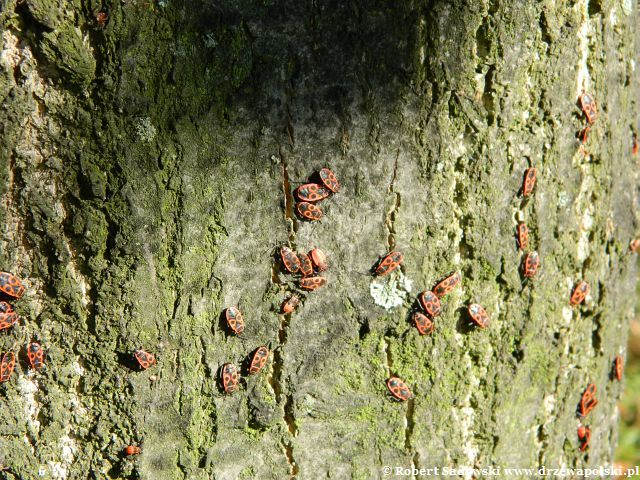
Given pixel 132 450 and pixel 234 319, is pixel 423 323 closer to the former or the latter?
pixel 234 319

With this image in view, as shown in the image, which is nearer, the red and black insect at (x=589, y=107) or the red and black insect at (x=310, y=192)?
the red and black insect at (x=310, y=192)

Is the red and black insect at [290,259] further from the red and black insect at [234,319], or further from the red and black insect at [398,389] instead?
the red and black insect at [398,389]

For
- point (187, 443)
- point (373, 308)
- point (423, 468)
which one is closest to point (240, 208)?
point (373, 308)

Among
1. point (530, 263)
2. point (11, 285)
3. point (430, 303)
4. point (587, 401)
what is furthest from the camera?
point (587, 401)

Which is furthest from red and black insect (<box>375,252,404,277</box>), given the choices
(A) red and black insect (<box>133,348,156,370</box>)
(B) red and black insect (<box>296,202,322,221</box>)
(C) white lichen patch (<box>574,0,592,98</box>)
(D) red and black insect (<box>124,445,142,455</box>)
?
(D) red and black insect (<box>124,445,142,455</box>)

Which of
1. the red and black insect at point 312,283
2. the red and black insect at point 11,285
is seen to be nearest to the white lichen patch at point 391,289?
the red and black insect at point 312,283

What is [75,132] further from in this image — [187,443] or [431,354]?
[431,354]

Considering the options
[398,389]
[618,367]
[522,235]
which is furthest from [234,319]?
[618,367]
